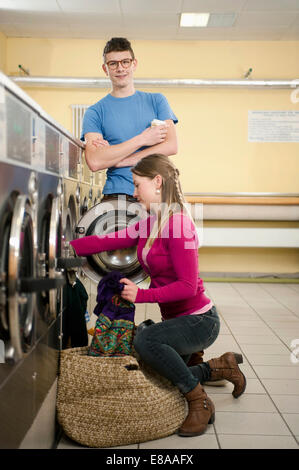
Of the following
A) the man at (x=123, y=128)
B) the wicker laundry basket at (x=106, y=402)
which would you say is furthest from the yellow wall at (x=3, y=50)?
the wicker laundry basket at (x=106, y=402)

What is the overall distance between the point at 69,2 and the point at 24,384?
4152 mm

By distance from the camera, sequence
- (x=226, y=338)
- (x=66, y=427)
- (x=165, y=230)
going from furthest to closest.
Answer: (x=226, y=338)
(x=165, y=230)
(x=66, y=427)

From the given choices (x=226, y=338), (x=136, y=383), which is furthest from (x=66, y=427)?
(x=226, y=338)

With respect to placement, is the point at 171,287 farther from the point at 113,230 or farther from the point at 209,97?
the point at 209,97

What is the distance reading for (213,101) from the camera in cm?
587

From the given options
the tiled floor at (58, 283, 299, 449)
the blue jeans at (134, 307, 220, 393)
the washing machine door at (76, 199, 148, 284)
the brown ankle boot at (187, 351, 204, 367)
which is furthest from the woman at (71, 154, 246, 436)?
the washing machine door at (76, 199, 148, 284)

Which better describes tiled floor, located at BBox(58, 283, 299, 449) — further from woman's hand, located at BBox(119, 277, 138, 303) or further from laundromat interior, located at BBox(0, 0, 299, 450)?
woman's hand, located at BBox(119, 277, 138, 303)

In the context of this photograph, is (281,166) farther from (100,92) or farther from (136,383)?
(136,383)

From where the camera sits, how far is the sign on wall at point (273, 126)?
5836 mm

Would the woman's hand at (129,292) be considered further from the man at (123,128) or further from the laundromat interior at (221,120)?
the man at (123,128)

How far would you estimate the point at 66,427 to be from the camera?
1.81 meters

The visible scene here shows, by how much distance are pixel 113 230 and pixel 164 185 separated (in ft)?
1.96

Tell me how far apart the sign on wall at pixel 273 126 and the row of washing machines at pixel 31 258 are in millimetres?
3879

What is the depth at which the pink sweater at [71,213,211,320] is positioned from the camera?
191cm
